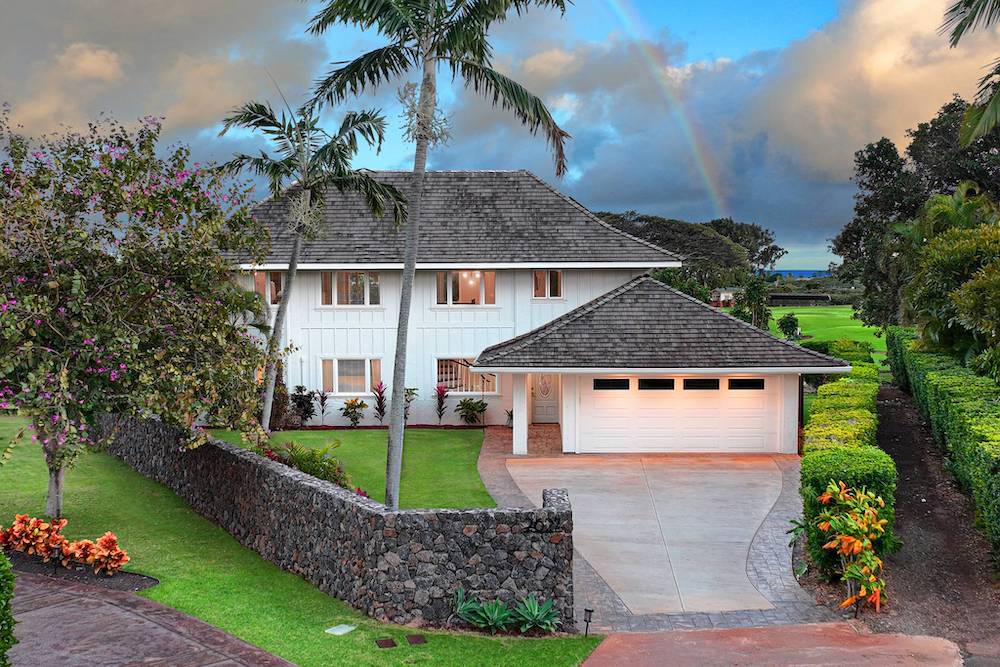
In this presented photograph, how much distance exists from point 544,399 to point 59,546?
1588 cm

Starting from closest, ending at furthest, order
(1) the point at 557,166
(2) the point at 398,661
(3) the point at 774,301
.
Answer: (2) the point at 398,661, (1) the point at 557,166, (3) the point at 774,301

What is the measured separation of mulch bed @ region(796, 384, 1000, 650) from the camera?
1078 cm

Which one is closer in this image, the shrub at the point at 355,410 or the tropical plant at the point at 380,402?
the shrub at the point at 355,410

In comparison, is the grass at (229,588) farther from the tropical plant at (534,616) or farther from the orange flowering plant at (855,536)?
the orange flowering plant at (855,536)

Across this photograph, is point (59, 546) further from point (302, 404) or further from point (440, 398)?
point (440, 398)

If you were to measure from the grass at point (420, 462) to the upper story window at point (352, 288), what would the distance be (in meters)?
3.94

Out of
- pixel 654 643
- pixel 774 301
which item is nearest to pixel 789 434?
pixel 654 643

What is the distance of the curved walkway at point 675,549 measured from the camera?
11.6 m

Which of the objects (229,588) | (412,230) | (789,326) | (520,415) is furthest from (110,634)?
(789,326)

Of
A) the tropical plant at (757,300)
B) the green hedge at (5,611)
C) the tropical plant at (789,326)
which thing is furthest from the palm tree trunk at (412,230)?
the tropical plant at (789,326)

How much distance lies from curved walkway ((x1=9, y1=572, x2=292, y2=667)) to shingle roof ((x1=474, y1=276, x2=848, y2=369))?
12.0 m

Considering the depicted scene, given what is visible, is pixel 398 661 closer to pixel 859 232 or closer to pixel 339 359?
pixel 339 359

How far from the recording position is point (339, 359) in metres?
26.9

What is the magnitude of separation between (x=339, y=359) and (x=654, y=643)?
59.1 feet
